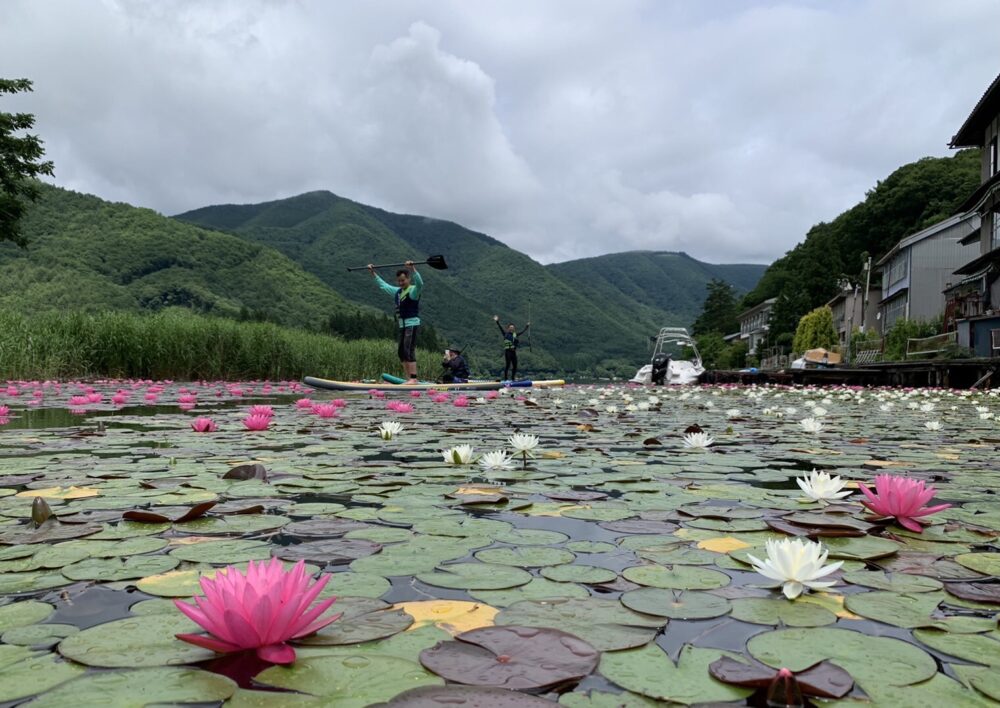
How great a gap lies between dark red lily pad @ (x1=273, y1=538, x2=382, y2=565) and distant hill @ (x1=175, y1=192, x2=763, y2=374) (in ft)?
149

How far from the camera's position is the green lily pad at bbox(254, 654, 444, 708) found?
860mm

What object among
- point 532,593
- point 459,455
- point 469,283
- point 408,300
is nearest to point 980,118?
point 408,300

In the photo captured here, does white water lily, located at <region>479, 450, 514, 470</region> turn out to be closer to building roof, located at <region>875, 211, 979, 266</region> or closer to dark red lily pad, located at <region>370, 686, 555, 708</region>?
dark red lily pad, located at <region>370, 686, 555, 708</region>

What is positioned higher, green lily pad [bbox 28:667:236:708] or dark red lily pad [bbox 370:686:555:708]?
dark red lily pad [bbox 370:686:555:708]

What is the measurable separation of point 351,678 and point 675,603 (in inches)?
Result: 24.8

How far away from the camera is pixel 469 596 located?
1.28 meters

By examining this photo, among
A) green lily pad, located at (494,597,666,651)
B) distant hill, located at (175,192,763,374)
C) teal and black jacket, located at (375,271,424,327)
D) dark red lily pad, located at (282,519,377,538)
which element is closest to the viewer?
green lily pad, located at (494,597,666,651)

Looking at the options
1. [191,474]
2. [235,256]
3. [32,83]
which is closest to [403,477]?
[191,474]

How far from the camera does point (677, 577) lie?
1.40m

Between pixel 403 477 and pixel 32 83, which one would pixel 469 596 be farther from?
pixel 32 83

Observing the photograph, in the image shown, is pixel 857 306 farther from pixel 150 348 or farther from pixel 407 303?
pixel 150 348

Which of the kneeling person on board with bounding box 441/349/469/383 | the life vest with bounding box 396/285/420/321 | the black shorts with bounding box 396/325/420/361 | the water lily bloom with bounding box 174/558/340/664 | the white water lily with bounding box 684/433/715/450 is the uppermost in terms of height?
the life vest with bounding box 396/285/420/321

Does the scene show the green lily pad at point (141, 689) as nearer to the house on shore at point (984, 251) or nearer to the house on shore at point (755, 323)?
the house on shore at point (984, 251)

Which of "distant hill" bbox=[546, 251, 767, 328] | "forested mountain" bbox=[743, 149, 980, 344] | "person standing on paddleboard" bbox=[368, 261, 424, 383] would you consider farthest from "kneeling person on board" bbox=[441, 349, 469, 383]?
"distant hill" bbox=[546, 251, 767, 328]
